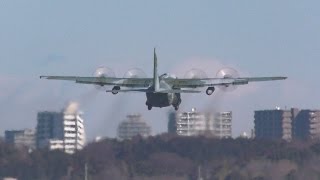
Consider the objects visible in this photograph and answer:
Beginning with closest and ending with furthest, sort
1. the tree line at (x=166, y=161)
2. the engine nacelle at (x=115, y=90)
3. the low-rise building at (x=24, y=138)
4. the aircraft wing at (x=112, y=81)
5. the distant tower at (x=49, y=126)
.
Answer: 1. the engine nacelle at (x=115, y=90)
2. the aircraft wing at (x=112, y=81)
3. the tree line at (x=166, y=161)
4. the distant tower at (x=49, y=126)
5. the low-rise building at (x=24, y=138)

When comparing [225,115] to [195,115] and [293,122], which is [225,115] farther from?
[293,122]

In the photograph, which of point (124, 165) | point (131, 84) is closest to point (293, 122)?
point (124, 165)

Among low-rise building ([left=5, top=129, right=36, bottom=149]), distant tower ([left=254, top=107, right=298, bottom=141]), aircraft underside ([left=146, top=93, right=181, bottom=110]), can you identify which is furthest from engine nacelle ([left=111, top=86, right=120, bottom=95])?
distant tower ([left=254, top=107, right=298, bottom=141])

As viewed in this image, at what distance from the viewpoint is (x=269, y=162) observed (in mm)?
121812

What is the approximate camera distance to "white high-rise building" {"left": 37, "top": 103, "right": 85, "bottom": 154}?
114688mm

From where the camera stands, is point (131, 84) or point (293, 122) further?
point (293, 122)

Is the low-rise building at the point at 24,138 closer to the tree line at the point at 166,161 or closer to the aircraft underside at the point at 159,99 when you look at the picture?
the tree line at the point at 166,161

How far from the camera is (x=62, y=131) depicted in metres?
117

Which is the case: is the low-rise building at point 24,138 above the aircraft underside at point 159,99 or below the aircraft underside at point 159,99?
below

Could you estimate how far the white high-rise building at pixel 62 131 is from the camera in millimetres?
114688

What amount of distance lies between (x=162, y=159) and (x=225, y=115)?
5.98 m

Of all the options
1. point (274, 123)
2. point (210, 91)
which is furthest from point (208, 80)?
point (274, 123)

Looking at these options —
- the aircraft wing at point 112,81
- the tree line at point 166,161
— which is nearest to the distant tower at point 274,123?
the tree line at point 166,161

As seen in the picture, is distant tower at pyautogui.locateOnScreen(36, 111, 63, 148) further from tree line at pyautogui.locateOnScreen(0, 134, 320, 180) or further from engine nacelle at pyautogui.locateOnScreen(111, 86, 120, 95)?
engine nacelle at pyautogui.locateOnScreen(111, 86, 120, 95)
